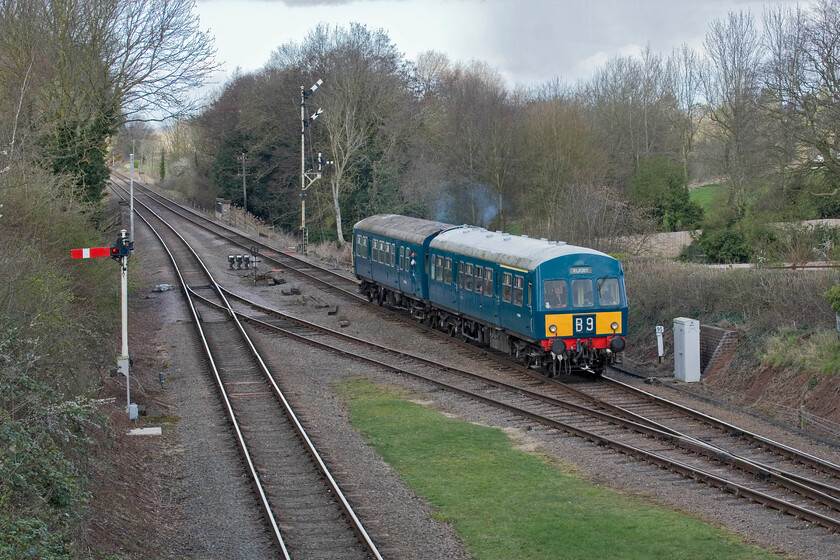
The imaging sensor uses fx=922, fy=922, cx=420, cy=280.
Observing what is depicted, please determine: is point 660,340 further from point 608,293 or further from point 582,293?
point 582,293

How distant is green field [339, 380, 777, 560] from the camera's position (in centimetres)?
1045

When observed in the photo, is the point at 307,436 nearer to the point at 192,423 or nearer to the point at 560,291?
the point at 192,423

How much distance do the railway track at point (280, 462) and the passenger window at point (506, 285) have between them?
18.6 feet

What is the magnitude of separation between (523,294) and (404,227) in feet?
33.0

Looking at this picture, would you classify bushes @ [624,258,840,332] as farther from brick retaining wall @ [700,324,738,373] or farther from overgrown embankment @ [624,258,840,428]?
brick retaining wall @ [700,324,738,373]

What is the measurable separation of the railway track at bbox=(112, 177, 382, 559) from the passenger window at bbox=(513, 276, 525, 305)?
18.6 ft

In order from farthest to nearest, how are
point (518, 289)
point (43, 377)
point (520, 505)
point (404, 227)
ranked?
point (404, 227)
point (518, 289)
point (43, 377)
point (520, 505)

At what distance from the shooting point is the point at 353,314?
3069 centimetres

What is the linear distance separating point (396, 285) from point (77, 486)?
20.3 meters

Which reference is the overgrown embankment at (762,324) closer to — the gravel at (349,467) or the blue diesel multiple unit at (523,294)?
the gravel at (349,467)

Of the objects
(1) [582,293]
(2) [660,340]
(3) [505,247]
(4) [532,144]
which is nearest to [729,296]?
(2) [660,340]

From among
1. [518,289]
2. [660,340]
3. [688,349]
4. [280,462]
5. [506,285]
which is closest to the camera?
[280,462]

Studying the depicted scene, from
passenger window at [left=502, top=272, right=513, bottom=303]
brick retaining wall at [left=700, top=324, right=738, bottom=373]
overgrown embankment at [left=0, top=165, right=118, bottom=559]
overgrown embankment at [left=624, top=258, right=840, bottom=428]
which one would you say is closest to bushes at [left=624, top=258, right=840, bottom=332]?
overgrown embankment at [left=624, top=258, right=840, bottom=428]

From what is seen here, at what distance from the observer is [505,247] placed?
74.2 feet
